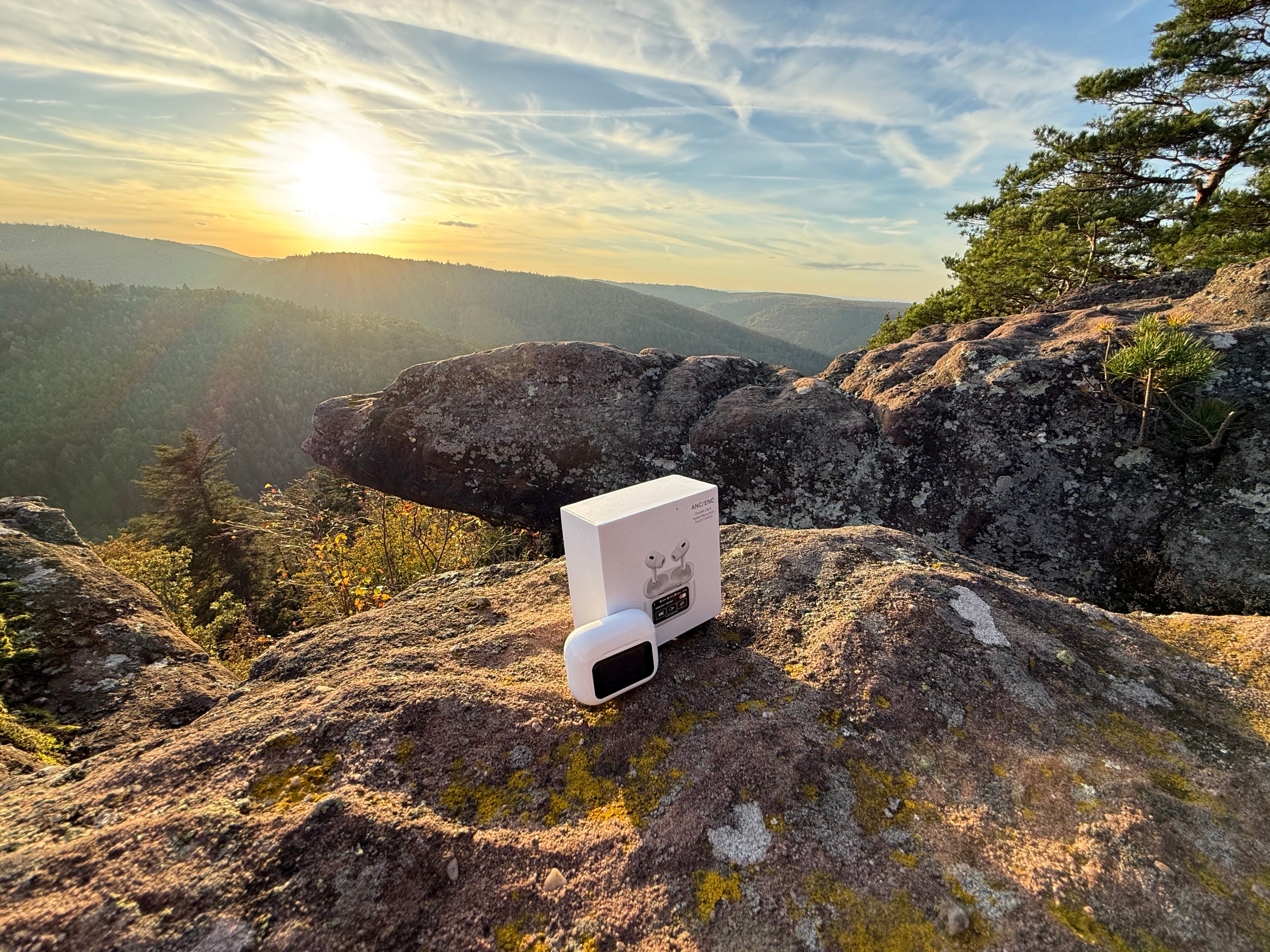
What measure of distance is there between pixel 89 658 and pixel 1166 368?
10481 mm

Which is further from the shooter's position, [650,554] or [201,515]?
[201,515]

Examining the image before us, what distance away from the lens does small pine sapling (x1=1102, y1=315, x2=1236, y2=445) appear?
593cm

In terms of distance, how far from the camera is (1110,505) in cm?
608

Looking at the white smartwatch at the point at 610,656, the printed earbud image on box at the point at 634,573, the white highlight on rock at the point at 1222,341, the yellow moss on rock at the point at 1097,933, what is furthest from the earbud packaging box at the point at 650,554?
the white highlight on rock at the point at 1222,341

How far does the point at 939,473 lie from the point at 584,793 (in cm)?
612

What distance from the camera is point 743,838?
2348mm

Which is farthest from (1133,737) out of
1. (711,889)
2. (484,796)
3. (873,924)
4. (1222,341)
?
(1222,341)

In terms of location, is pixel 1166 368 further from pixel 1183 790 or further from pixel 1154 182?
pixel 1154 182

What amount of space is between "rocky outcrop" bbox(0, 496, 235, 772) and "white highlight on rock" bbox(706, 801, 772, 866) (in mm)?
3709

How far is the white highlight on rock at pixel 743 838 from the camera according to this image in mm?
2273

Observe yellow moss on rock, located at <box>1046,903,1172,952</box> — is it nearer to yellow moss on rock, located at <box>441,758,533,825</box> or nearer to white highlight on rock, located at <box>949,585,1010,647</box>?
white highlight on rock, located at <box>949,585,1010,647</box>

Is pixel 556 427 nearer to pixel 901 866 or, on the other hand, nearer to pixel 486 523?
pixel 486 523

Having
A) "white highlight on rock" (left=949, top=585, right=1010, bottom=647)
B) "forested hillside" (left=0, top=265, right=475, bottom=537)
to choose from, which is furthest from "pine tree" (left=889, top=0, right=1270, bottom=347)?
"forested hillside" (left=0, top=265, right=475, bottom=537)

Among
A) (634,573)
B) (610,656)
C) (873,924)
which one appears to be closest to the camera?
(873,924)
